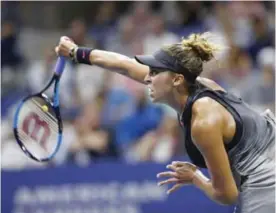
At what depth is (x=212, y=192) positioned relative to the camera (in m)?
4.65

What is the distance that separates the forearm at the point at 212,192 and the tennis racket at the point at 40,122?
114cm

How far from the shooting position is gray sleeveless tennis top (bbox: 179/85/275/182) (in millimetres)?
4508

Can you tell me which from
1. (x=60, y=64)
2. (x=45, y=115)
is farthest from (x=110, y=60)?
(x=45, y=115)

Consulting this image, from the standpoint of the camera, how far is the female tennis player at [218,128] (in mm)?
4445

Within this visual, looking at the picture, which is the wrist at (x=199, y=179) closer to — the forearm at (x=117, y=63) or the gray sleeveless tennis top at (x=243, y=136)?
the gray sleeveless tennis top at (x=243, y=136)

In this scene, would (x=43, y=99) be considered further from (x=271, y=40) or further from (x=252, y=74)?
(x=271, y=40)

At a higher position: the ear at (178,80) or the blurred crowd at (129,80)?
the blurred crowd at (129,80)

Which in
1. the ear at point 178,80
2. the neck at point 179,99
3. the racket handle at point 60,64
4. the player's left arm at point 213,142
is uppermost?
the racket handle at point 60,64

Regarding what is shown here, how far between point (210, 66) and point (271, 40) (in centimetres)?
522

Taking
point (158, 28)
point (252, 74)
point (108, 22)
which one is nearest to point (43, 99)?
point (252, 74)

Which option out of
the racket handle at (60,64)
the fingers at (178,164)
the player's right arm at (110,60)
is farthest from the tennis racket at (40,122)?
the fingers at (178,164)

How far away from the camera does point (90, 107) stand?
9.14 meters

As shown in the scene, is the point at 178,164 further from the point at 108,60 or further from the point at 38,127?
the point at 38,127

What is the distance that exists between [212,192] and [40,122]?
158 centimetres
